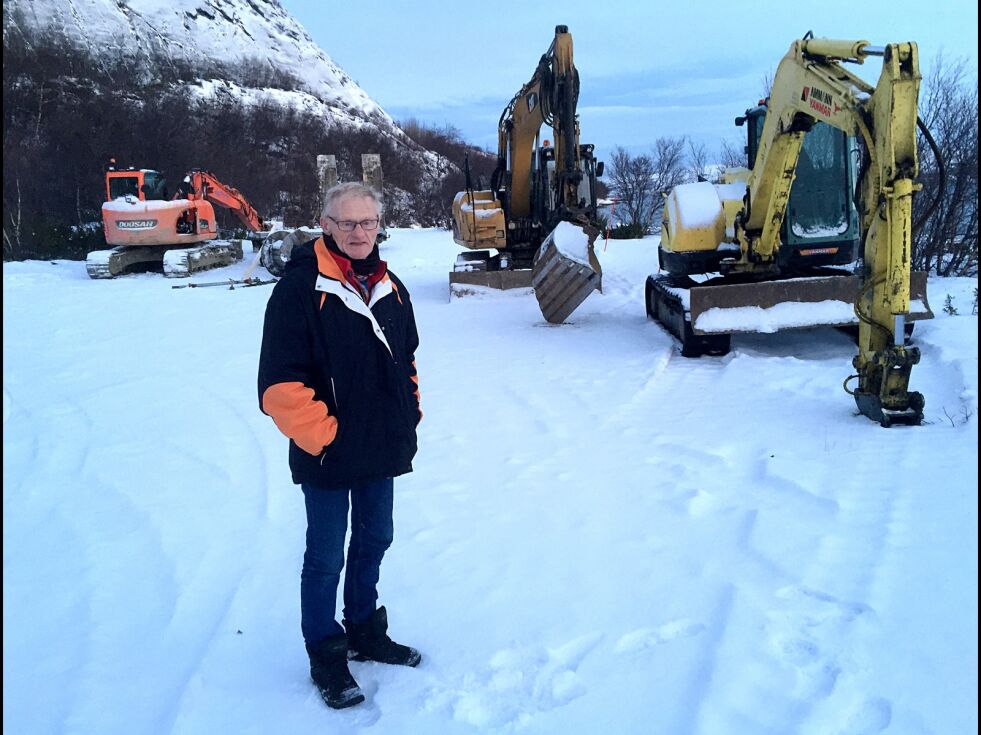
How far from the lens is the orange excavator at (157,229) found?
641 inches

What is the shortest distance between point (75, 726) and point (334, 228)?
2.00 meters

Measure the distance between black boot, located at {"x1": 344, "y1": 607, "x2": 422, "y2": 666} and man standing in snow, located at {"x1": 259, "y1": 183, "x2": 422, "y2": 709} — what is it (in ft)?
0.53

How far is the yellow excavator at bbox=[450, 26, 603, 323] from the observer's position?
920cm

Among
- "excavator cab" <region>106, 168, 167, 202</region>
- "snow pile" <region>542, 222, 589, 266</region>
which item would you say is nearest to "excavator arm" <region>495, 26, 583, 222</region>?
"snow pile" <region>542, 222, 589, 266</region>

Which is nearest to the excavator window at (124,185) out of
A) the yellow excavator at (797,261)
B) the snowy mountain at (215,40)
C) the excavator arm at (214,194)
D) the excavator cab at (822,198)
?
the excavator arm at (214,194)

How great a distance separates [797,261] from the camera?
8.02 meters

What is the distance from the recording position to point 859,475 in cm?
430

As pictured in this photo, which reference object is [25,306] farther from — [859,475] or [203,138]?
[203,138]

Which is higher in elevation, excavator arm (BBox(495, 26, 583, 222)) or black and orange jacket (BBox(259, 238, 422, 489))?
excavator arm (BBox(495, 26, 583, 222))

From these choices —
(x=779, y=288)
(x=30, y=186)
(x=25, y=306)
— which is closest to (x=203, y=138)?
(x=30, y=186)

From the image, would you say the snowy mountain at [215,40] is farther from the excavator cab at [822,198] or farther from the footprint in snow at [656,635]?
the footprint in snow at [656,635]

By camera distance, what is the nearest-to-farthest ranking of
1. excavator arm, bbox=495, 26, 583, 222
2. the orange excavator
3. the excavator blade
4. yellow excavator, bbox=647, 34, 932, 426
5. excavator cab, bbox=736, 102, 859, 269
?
yellow excavator, bbox=647, 34, 932, 426 < the excavator blade < excavator cab, bbox=736, 102, 859, 269 < excavator arm, bbox=495, 26, 583, 222 < the orange excavator

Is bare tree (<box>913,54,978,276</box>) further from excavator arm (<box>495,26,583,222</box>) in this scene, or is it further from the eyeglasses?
the eyeglasses

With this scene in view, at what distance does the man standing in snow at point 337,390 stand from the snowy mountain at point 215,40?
39.5m
